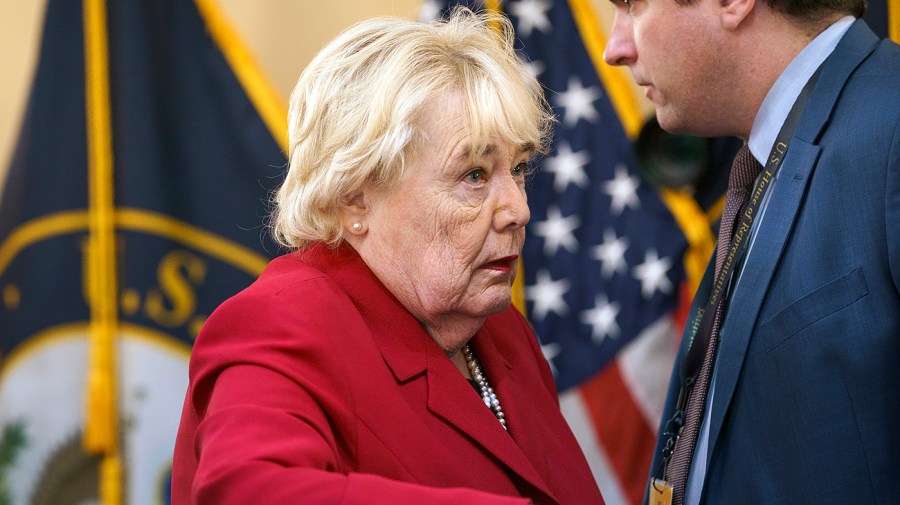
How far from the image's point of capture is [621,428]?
3.23m

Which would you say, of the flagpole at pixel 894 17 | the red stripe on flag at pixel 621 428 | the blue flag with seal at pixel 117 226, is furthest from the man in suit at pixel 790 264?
the blue flag with seal at pixel 117 226

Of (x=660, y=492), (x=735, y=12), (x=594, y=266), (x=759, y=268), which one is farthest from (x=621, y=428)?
(x=735, y=12)

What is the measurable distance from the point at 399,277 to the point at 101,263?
1.80m

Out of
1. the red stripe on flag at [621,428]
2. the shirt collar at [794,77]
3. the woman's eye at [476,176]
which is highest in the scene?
the woman's eye at [476,176]

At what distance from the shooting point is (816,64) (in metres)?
1.88

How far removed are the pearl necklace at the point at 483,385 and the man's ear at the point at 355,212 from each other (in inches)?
12.7

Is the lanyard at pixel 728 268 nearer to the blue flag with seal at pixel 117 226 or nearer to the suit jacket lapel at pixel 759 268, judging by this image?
Answer: the suit jacket lapel at pixel 759 268

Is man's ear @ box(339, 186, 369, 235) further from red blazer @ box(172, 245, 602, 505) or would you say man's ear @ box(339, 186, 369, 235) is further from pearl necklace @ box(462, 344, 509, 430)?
pearl necklace @ box(462, 344, 509, 430)

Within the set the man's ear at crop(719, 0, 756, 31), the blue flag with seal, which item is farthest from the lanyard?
the blue flag with seal

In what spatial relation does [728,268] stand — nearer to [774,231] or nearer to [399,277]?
[774,231]

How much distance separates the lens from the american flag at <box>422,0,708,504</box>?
3.18m

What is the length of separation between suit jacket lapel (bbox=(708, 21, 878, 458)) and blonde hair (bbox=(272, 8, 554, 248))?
460mm

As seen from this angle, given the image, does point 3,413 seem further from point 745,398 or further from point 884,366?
point 884,366

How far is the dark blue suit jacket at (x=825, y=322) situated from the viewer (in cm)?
161
